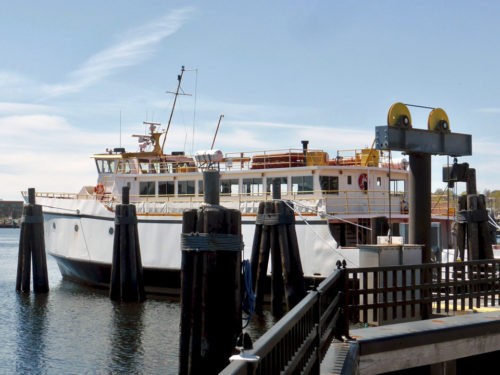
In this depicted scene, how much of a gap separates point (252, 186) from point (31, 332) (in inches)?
478

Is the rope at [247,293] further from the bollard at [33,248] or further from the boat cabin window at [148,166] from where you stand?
the boat cabin window at [148,166]

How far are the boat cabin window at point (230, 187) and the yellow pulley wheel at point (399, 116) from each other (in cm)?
1763

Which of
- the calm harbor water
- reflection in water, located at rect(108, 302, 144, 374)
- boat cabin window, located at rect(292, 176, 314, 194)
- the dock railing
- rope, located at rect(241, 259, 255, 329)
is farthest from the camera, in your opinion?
boat cabin window, located at rect(292, 176, 314, 194)

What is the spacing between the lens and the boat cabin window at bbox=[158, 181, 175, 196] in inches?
1276

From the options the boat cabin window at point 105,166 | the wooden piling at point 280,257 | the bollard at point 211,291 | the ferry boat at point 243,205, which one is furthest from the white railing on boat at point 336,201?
the bollard at point 211,291

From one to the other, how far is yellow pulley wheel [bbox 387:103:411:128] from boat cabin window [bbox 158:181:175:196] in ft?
67.8

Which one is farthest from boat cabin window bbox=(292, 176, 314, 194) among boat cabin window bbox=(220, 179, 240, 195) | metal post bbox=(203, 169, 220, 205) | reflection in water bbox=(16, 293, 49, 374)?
metal post bbox=(203, 169, 220, 205)

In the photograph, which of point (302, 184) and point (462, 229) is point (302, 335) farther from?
point (302, 184)

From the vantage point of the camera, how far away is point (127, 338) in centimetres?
2097

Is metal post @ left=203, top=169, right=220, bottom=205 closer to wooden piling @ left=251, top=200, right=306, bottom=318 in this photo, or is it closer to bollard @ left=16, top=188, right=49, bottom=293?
wooden piling @ left=251, top=200, right=306, bottom=318

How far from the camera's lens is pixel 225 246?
9.23 metres

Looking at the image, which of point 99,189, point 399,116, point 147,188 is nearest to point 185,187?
point 147,188

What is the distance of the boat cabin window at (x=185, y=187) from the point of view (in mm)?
31547

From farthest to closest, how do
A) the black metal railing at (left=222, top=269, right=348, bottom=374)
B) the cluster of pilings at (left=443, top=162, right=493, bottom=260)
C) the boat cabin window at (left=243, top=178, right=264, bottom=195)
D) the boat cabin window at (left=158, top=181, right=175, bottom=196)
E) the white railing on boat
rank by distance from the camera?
the boat cabin window at (left=158, top=181, right=175, bottom=196)
the boat cabin window at (left=243, top=178, right=264, bottom=195)
the white railing on boat
the cluster of pilings at (left=443, top=162, right=493, bottom=260)
the black metal railing at (left=222, top=269, right=348, bottom=374)
